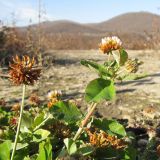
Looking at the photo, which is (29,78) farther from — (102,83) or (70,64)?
(70,64)

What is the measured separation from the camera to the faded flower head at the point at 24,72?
2.16m

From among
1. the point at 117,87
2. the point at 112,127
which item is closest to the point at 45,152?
the point at 112,127

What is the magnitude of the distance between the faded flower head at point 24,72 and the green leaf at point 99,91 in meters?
0.24

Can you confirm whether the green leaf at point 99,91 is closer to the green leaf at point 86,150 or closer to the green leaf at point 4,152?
the green leaf at point 86,150

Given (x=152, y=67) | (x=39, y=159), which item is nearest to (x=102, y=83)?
(x=39, y=159)

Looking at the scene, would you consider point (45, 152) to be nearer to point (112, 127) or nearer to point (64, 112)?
point (64, 112)

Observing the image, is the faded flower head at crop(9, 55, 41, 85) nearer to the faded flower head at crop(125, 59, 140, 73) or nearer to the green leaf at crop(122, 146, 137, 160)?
the faded flower head at crop(125, 59, 140, 73)

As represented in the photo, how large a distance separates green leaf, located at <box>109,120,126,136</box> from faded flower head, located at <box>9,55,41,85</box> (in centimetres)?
46

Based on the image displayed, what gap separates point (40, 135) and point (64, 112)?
0.29m

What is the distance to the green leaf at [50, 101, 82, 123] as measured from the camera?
7.84 feet

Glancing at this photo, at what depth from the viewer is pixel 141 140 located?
11.8 feet

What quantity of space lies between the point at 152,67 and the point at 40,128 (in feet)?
19.5

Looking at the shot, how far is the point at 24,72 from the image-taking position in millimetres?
2174

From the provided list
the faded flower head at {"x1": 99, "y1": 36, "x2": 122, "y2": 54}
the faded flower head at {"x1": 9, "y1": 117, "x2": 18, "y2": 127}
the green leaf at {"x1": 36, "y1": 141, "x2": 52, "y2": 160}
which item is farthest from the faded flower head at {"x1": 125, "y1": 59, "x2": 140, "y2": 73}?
the faded flower head at {"x1": 9, "y1": 117, "x2": 18, "y2": 127}
